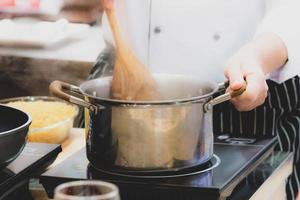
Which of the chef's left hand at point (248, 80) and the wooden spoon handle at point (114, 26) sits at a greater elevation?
the wooden spoon handle at point (114, 26)

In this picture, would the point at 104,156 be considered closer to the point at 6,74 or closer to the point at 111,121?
the point at 111,121

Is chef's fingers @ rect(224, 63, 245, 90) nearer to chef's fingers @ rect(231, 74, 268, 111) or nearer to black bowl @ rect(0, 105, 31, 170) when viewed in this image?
chef's fingers @ rect(231, 74, 268, 111)

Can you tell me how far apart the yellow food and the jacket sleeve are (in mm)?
601

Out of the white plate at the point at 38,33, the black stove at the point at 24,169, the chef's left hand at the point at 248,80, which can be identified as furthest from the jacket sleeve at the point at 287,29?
the white plate at the point at 38,33

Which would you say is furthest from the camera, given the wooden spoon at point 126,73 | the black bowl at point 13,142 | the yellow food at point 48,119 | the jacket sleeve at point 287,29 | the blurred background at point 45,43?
the blurred background at point 45,43

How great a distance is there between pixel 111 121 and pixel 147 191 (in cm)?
15

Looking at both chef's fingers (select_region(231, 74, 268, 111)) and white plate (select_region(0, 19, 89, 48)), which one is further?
white plate (select_region(0, 19, 89, 48))

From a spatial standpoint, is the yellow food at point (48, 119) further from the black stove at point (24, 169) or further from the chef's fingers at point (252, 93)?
the chef's fingers at point (252, 93)

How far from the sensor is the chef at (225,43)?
1755 mm

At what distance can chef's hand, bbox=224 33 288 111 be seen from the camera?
136cm

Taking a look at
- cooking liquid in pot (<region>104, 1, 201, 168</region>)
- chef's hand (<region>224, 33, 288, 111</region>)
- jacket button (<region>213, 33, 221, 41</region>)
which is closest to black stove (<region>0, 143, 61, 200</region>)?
cooking liquid in pot (<region>104, 1, 201, 168</region>)

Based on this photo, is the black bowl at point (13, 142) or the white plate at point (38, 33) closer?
the black bowl at point (13, 142)

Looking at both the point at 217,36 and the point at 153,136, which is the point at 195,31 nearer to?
the point at 217,36

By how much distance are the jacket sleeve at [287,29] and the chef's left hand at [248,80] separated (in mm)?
266
